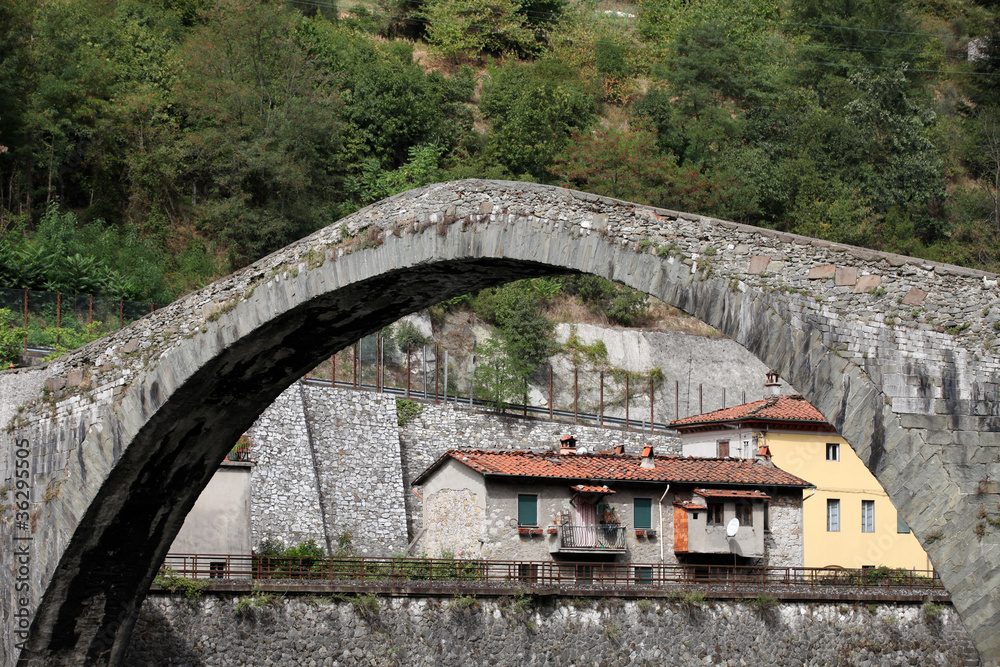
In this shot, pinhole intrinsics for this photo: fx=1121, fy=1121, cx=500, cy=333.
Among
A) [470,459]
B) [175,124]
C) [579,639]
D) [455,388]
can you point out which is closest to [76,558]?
[579,639]

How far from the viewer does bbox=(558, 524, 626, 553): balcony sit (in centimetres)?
2327

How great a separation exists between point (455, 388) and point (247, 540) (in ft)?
33.5

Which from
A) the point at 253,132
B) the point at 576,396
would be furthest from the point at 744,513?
the point at 253,132

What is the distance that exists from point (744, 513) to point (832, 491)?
308cm

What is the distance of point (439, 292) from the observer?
10234 mm

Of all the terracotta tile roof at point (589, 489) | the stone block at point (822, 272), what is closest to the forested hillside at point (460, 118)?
the terracotta tile roof at point (589, 489)

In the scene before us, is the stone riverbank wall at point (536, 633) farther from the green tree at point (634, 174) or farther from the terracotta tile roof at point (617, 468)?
the green tree at point (634, 174)

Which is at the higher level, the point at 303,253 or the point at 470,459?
the point at 303,253

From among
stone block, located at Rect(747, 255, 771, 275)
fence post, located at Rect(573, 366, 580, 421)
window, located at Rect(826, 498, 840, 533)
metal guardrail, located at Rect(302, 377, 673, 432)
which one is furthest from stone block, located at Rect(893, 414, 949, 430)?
fence post, located at Rect(573, 366, 580, 421)

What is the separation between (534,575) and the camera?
21688 mm

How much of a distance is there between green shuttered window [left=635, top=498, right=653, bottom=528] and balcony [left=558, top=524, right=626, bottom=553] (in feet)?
2.01

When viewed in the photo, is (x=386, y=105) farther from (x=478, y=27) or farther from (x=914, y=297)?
(x=914, y=297)

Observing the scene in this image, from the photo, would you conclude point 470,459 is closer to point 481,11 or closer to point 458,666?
point 458,666

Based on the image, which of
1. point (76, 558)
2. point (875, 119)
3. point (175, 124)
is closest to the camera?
point (76, 558)
